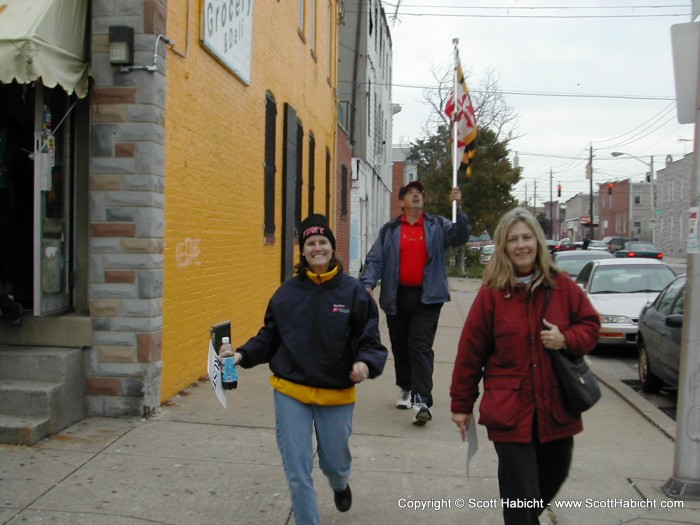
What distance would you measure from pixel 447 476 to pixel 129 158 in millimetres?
3399

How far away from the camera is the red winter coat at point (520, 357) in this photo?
3.42 m

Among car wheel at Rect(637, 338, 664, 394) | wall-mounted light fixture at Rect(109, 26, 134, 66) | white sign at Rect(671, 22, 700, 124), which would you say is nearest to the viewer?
white sign at Rect(671, 22, 700, 124)

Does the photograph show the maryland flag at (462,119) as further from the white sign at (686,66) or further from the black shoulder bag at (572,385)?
the black shoulder bag at (572,385)

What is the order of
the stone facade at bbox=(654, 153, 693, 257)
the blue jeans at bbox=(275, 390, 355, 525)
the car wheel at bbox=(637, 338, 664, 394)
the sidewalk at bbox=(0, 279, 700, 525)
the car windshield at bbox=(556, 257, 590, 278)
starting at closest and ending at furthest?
the blue jeans at bbox=(275, 390, 355, 525) < the sidewalk at bbox=(0, 279, 700, 525) < the car wheel at bbox=(637, 338, 664, 394) < the car windshield at bbox=(556, 257, 590, 278) < the stone facade at bbox=(654, 153, 693, 257)

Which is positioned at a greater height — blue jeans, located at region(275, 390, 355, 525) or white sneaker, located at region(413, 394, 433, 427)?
blue jeans, located at region(275, 390, 355, 525)

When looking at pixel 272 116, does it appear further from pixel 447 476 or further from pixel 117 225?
pixel 447 476

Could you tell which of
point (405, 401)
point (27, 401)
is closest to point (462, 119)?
point (405, 401)

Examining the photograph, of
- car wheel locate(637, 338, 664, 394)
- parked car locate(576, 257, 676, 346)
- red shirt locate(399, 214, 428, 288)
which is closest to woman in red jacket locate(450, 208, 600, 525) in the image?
red shirt locate(399, 214, 428, 288)

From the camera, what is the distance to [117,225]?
19.9 feet

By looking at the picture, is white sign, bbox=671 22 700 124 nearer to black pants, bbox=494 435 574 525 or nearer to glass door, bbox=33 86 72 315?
black pants, bbox=494 435 574 525

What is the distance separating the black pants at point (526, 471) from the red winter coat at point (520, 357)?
0.23 ft

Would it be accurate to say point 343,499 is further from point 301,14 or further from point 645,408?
point 301,14

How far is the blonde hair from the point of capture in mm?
3547

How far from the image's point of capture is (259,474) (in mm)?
5082
